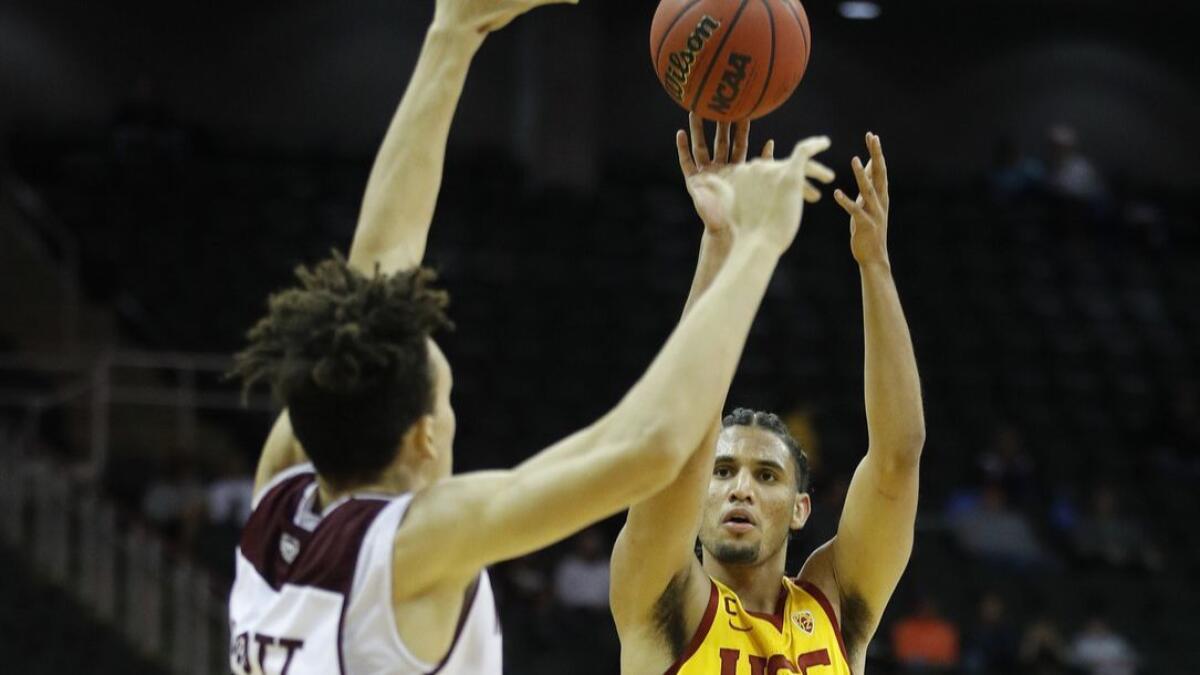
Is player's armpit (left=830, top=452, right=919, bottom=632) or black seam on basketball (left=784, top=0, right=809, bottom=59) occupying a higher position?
black seam on basketball (left=784, top=0, right=809, bottom=59)

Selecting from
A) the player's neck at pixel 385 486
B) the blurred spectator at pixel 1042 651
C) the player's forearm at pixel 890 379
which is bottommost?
the blurred spectator at pixel 1042 651

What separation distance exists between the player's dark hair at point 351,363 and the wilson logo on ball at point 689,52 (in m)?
1.42

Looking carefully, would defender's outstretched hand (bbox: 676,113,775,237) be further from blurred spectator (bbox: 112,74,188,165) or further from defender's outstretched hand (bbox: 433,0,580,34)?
blurred spectator (bbox: 112,74,188,165)

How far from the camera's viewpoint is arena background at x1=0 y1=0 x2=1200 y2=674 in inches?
434

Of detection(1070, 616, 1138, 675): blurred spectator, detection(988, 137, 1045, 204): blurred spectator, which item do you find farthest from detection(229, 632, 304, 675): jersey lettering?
detection(988, 137, 1045, 204): blurred spectator

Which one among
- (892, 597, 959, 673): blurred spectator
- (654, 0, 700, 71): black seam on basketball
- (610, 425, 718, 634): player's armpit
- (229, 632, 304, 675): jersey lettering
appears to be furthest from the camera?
(892, 597, 959, 673): blurred spectator

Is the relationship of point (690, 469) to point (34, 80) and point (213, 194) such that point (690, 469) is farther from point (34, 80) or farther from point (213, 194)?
point (34, 80)

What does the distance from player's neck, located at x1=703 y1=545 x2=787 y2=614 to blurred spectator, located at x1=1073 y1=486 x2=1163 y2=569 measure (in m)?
9.39

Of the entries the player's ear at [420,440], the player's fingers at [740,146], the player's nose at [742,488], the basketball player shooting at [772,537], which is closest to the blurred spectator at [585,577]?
the basketball player shooting at [772,537]

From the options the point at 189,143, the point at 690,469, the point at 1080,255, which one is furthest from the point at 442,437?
the point at 1080,255

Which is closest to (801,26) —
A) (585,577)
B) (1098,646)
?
(585,577)

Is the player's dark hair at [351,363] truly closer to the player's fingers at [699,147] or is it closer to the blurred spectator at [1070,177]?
the player's fingers at [699,147]

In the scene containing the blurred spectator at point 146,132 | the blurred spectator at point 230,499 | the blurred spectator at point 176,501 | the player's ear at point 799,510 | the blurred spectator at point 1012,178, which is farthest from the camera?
the blurred spectator at point 1012,178

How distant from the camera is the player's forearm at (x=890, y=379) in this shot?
3922 mm
